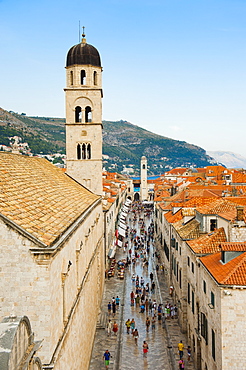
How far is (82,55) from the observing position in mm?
33594

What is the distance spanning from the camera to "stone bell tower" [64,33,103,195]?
111 ft

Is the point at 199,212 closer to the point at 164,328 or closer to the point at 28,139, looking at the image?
the point at 164,328

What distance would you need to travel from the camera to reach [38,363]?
7406 millimetres

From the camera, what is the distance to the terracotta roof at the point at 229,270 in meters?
16.1

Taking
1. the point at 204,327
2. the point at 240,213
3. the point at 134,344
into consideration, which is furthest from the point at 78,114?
the point at 204,327

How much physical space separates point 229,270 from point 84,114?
21.4 metres

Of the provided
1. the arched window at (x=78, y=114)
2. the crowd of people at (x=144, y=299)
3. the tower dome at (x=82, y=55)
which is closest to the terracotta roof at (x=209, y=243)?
the crowd of people at (x=144, y=299)

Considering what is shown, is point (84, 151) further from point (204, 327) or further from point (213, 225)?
point (204, 327)

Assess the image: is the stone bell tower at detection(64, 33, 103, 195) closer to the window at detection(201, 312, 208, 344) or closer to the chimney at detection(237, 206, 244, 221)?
the chimney at detection(237, 206, 244, 221)

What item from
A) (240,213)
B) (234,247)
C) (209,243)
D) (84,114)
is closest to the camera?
(234,247)

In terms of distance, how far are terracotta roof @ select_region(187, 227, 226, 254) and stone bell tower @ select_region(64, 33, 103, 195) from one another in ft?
45.1

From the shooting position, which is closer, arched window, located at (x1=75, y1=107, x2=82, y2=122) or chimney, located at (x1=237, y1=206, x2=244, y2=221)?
chimney, located at (x1=237, y1=206, x2=244, y2=221)

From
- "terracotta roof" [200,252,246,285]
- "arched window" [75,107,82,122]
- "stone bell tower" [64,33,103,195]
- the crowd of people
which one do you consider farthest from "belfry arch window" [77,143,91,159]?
"terracotta roof" [200,252,246,285]

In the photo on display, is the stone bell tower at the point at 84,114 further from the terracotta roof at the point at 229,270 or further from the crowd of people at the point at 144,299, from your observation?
the terracotta roof at the point at 229,270
